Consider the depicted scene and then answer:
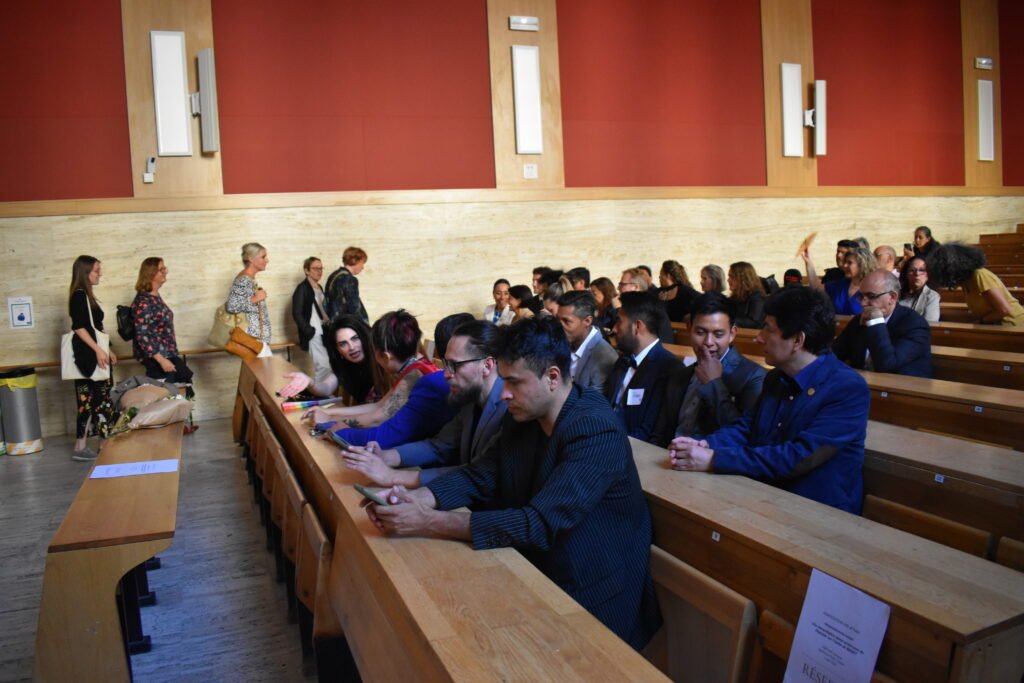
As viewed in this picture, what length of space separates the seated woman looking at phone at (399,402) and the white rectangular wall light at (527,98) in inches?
240

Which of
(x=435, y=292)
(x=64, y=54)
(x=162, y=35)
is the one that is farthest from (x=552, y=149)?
(x=64, y=54)

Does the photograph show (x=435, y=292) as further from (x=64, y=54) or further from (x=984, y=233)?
(x=984, y=233)

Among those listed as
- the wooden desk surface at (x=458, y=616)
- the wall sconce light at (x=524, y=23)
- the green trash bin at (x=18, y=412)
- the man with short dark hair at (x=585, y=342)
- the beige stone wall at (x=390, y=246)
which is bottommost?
the green trash bin at (x=18, y=412)

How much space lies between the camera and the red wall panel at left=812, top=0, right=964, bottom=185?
11.2 meters

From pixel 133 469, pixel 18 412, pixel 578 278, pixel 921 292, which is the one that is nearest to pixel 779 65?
pixel 578 278

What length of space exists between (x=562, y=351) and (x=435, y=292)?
7182 millimetres

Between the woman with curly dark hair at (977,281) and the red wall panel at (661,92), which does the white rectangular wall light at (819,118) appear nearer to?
the red wall panel at (661,92)

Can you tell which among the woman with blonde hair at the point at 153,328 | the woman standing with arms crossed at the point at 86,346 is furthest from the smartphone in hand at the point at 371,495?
the woman with blonde hair at the point at 153,328

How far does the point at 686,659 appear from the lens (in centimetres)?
215

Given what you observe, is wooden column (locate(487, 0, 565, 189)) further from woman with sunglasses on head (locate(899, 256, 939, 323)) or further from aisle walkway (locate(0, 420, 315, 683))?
aisle walkway (locate(0, 420, 315, 683))

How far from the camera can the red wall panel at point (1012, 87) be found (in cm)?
1241

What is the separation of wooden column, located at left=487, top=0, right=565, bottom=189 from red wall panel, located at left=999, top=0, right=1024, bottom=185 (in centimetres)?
747

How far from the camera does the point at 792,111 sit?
1087 centimetres

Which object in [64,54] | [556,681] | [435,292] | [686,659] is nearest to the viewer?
[556,681]
